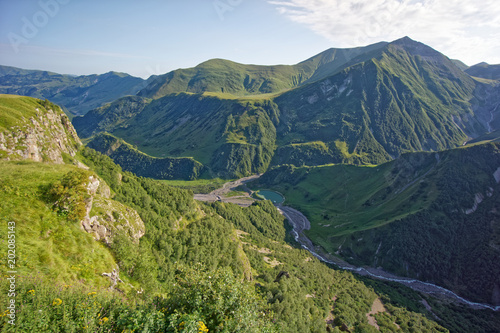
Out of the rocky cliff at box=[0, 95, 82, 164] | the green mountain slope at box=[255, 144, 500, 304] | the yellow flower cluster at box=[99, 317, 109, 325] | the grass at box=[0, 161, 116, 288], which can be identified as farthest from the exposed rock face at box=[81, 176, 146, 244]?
the green mountain slope at box=[255, 144, 500, 304]

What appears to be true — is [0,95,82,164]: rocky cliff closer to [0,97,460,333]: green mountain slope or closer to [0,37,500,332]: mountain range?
[0,37,500,332]: mountain range

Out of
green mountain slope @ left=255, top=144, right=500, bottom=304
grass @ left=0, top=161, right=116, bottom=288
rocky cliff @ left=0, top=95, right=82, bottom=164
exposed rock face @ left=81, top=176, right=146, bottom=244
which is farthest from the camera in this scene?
green mountain slope @ left=255, top=144, right=500, bottom=304

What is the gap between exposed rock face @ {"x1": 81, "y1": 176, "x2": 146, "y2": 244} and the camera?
37.2 m

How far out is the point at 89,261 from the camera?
101 ft

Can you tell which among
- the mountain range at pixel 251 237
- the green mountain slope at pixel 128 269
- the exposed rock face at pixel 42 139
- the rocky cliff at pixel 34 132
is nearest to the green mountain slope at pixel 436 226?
the mountain range at pixel 251 237

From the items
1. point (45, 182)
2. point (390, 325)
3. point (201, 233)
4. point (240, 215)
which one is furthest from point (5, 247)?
point (240, 215)

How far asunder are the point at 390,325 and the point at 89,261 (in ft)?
294

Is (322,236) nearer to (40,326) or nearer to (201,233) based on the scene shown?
(201,233)

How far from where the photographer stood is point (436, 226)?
139000mm

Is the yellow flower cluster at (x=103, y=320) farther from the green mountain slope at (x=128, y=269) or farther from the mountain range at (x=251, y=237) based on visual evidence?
the mountain range at (x=251, y=237)

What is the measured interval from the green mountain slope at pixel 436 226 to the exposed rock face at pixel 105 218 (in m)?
132

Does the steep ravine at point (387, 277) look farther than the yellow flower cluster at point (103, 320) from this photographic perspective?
Yes

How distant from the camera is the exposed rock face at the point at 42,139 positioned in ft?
164

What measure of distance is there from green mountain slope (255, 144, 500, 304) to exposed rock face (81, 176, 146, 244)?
131994 millimetres
